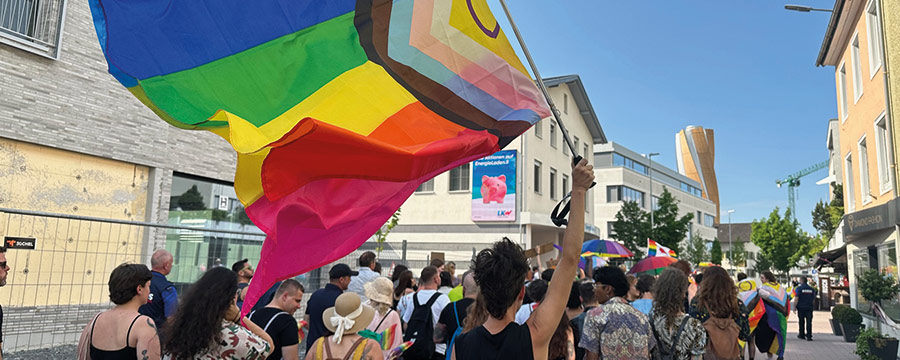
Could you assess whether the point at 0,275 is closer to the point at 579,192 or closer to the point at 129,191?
the point at 579,192

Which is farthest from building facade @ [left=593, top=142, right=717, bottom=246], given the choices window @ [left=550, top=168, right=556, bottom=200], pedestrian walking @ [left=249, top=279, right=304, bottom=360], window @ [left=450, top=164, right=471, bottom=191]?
pedestrian walking @ [left=249, top=279, right=304, bottom=360]

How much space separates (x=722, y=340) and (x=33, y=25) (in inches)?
450

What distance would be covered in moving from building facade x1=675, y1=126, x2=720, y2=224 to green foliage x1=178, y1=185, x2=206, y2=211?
364 ft

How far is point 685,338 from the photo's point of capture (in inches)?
201

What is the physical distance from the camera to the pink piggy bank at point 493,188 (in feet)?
99.6

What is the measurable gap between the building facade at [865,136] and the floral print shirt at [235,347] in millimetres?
14370

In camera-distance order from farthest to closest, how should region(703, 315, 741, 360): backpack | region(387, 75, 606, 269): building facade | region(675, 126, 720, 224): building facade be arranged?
region(675, 126, 720, 224): building facade
region(387, 75, 606, 269): building facade
region(703, 315, 741, 360): backpack

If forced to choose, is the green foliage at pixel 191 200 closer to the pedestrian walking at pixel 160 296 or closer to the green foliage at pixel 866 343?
the pedestrian walking at pixel 160 296

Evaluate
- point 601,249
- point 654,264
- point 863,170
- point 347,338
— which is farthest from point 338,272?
point 863,170

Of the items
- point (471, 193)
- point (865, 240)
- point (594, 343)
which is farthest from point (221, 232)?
point (471, 193)

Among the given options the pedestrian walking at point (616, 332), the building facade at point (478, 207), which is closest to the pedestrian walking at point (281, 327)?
the pedestrian walking at point (616, 332)

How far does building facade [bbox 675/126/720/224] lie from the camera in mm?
112375

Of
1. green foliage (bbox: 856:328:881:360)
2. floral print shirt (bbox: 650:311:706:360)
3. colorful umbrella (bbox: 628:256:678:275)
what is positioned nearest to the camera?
floral print shirt (bbox: 650:311:706:360)

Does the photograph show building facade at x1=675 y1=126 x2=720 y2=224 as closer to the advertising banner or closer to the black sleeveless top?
the advertising banner
